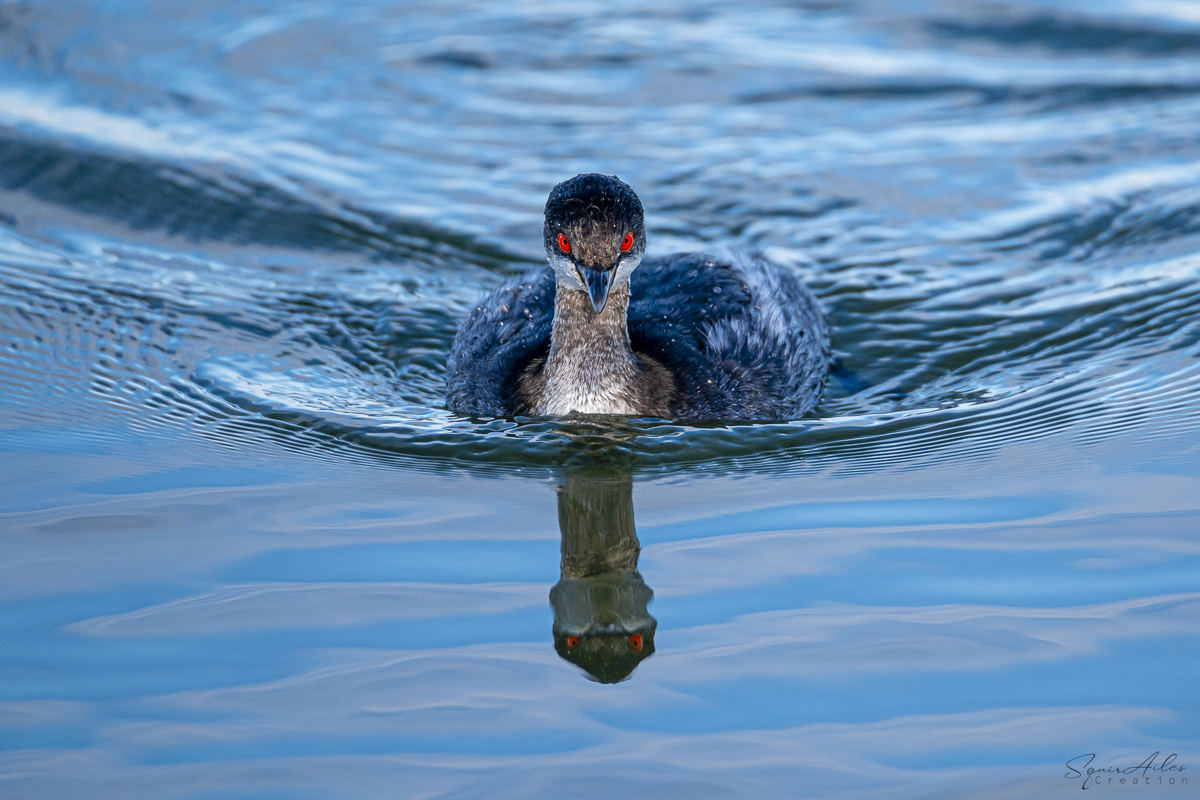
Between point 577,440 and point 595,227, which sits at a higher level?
point 595,227

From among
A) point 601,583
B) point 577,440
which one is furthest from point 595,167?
point 601,583

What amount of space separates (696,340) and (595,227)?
1.18 meters

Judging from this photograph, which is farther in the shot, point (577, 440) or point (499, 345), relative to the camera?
point (499, 345)

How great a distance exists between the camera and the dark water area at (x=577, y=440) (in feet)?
16.0

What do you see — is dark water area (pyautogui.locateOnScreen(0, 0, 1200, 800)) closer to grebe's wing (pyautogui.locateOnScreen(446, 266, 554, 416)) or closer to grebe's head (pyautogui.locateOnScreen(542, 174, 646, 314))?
grebe's wing (pyautogui.locateOnScreen(446, 266, 554, 416))

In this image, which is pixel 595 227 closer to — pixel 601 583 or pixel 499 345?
pixel 499 345

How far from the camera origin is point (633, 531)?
6.31 m

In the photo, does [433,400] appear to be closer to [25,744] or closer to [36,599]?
[36,599]

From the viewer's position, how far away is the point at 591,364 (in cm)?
753

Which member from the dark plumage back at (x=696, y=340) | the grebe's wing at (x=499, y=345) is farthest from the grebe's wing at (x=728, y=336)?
the grebe's wing at (x=499, y=345)

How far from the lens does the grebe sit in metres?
7.21

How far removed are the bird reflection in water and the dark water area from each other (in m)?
0.02

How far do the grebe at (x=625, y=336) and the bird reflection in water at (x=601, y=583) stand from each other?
753 mm

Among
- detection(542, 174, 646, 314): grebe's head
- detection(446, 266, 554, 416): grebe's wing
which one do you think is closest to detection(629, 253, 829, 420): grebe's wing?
detection(446, 266, 554, 416): grebe's wing
